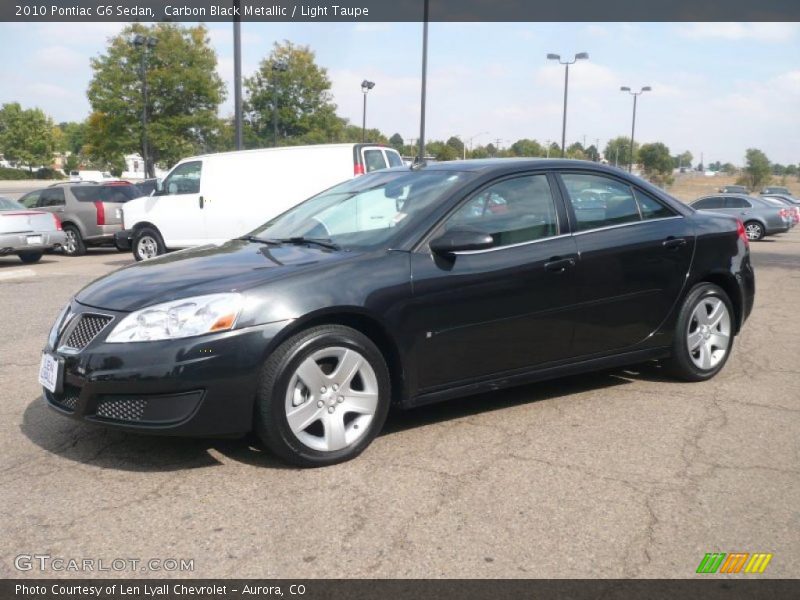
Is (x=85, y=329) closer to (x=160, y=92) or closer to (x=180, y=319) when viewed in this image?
(x=180, y=319)

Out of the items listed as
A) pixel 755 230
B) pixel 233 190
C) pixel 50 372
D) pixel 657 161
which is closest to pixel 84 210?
pixel 233 190

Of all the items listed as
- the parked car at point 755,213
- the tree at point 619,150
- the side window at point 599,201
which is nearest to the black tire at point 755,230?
the parked car at point 755,213

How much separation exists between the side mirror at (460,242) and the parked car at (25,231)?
12379 millimetres

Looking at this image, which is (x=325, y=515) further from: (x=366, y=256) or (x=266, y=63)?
(x=266, y=63)

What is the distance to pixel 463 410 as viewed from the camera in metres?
5.05

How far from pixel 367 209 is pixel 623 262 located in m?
1.67

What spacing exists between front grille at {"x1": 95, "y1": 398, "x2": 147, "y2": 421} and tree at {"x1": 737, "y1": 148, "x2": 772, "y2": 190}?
86245 millimetres

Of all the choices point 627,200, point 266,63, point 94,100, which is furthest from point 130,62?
point 627,200

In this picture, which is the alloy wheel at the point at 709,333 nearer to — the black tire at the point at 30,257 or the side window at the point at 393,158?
the side window at the point at 393,158

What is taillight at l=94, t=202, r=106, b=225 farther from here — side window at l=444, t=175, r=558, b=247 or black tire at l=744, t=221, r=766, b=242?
black tire at l=744, t=221, r=766, b=242

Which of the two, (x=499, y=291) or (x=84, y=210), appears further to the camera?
(x=84, y=210)

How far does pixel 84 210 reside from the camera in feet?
57.7

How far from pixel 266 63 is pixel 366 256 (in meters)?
47.5
